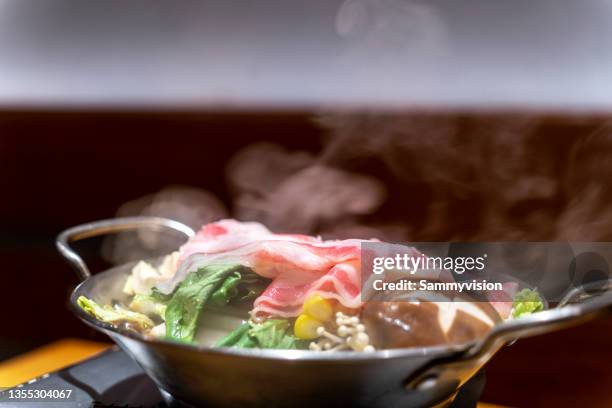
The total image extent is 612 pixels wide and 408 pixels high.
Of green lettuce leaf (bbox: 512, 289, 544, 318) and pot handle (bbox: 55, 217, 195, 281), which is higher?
pot handle (bbox: 55, 217, 195, 281)

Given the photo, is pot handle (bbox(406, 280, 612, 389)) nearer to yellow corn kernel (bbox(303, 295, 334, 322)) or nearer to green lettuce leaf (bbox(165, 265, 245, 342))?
yellow corn kernel (bbox(303, 295, 334, 322))

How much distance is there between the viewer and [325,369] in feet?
2.83

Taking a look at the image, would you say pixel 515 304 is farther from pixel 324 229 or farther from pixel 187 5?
pixel 187 5

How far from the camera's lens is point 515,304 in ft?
3.82

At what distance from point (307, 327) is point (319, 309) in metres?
0.04

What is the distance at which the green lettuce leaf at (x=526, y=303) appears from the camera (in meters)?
1.15

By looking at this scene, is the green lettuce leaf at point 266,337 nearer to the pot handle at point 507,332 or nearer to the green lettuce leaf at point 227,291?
the green lettuce leaf at point 227,291

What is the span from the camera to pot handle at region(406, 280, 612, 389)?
814mm

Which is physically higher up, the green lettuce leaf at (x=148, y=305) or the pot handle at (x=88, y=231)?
the pot handle at (x=88, y=231)

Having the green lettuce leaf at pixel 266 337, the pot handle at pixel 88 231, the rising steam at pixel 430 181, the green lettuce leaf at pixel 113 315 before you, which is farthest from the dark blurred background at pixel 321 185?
the green lettuce leaf at pixel 266 337

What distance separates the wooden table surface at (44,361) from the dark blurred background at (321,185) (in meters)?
0.82

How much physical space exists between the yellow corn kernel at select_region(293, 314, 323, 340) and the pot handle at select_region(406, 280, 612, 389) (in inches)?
7.8

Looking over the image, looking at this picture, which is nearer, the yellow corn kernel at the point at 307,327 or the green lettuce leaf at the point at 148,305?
the yellow corn kernel at the point at 307,327

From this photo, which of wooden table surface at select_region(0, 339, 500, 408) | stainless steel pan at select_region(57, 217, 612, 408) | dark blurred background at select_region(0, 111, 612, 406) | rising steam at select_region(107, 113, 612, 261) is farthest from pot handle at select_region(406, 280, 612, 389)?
rising steam at select_region(107, 113, 612, 261)
